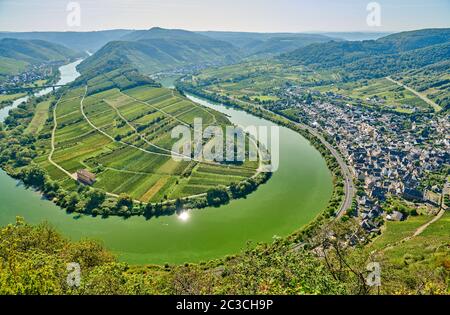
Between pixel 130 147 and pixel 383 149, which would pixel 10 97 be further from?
pixel 383 149

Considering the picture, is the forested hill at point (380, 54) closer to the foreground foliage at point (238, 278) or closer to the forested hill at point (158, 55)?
the forested hill at point (158, 55)

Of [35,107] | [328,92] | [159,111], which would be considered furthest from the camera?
[328,92]

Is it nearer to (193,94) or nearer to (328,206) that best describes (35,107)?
(193,94)

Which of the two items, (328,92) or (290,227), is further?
(328,92)

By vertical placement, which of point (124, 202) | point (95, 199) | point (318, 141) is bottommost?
point (124, 202)

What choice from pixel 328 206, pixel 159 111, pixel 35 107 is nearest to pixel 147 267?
pixel 328 206

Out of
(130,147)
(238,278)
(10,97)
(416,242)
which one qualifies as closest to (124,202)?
(130,147)
